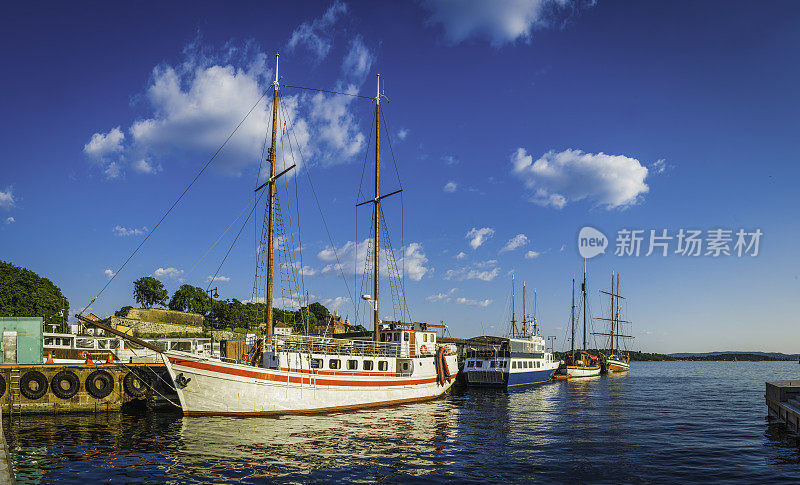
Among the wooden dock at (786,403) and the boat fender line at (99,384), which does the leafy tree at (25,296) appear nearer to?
the boat fender line at (99,384)

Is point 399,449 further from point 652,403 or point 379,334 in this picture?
point 652,403

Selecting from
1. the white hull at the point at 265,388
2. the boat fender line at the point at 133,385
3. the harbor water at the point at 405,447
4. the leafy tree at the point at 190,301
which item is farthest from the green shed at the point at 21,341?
the leafy tree at the point at 190,301

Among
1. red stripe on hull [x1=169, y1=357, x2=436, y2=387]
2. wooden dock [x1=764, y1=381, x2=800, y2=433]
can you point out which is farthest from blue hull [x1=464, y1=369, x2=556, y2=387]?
wooden dock [x1=764, y1=381, x2=800, y2=433]

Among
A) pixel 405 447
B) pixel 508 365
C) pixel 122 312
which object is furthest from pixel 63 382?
pixel 122 312

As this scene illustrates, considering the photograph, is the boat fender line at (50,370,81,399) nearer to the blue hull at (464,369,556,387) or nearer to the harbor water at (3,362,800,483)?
the harbor water at (3,362,800,483)

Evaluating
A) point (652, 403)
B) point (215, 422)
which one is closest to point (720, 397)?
point (652, 403)

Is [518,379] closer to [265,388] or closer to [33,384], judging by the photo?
[265,388]

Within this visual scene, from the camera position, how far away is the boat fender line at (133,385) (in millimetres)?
37312

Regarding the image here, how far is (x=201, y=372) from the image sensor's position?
3161 cm

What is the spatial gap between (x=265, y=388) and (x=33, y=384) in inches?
631

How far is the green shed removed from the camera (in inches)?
1459

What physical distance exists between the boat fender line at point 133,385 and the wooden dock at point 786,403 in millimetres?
42185

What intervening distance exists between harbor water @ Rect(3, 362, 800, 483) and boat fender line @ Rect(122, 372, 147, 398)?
8.53 feet

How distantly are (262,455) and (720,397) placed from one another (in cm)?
5314
